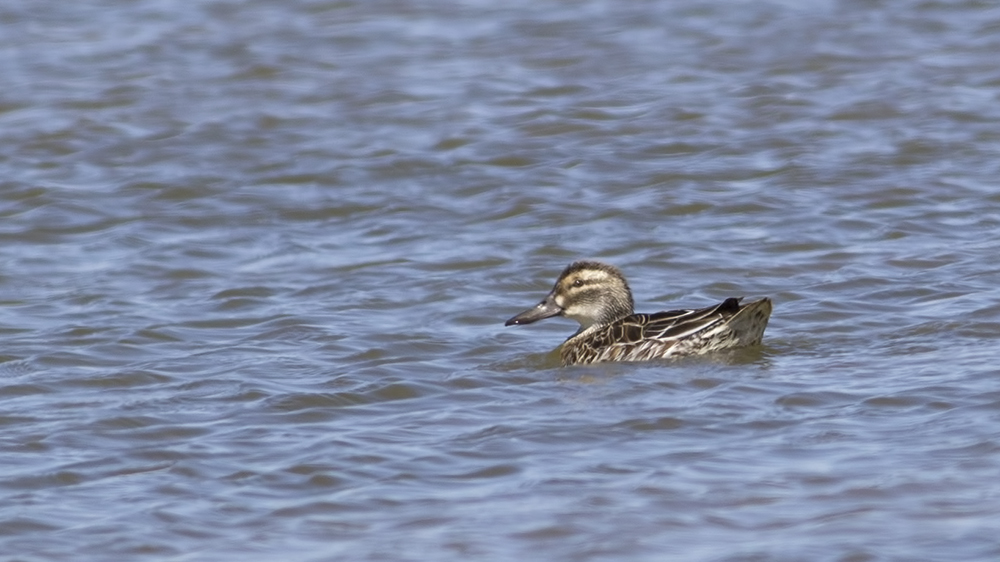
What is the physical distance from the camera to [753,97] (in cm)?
1642

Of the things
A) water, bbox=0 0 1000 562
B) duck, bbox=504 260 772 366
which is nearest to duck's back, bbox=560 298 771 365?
duck, bbox=504 260 772 366

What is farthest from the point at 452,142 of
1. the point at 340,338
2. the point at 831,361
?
the point at 831,361

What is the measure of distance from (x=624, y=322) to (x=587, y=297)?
0.37m

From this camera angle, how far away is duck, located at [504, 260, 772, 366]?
32.1ft

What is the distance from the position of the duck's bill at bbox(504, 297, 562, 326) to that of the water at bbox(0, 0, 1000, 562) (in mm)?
221

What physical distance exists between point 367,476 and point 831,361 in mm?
2968

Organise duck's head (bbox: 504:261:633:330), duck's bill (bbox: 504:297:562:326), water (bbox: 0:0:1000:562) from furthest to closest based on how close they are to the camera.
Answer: duck's head (bbox: 504:261:633:330) < duck's bill (bbox: 504:297:562:326) < water (bbox: 0:0:1000:562)

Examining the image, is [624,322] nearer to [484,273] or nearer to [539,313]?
[539,313]

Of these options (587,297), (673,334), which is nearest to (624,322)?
(587,297)

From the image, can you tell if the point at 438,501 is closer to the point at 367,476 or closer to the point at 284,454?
the point at 367,476

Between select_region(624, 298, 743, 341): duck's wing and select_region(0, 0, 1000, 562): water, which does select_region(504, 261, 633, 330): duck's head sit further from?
select_region(624, 298, 743, 341): duck's wing

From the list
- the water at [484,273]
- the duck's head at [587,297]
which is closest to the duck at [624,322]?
the duck's head at [587,297]

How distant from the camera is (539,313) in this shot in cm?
1050

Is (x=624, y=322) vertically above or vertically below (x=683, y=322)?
below
